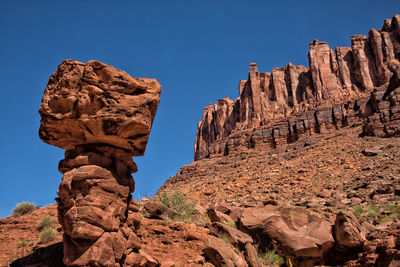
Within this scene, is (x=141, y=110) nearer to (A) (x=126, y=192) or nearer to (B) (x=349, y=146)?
(A) (x=126, y=192)

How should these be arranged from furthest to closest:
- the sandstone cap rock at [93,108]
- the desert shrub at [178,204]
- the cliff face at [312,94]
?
1. the cliff face at [312,94]
2. the desert shrub at [178,204]
3. the sandstone cap rock at [93,108]

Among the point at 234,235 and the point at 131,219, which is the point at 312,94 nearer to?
the point at 234,235

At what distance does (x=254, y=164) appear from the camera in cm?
5222

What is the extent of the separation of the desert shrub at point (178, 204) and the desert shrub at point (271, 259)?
13.4ft

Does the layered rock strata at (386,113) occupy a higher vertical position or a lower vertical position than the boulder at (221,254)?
higher

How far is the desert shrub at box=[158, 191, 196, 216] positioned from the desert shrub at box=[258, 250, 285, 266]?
408cm

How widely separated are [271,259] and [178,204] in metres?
5.73

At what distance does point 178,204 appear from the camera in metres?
14.7

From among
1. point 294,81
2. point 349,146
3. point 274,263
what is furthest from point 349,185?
point 294,81

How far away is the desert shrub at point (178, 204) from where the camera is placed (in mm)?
14016

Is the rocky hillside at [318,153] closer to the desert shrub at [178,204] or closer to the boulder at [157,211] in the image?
the desert shrub at [178,204]

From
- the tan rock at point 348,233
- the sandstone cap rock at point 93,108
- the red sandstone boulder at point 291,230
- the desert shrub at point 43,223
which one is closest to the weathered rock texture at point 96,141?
the sandstone cap rock at point 93,108

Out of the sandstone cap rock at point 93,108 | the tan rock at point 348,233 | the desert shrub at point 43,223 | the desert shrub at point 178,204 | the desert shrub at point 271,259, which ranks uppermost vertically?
the sandstone cap rock at point 93,108

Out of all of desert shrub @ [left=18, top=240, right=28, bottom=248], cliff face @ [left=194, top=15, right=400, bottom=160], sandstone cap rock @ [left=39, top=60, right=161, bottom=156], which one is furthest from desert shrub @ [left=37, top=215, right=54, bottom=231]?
cliff face @ [left=194, top=15, right=400, bottom=160]
